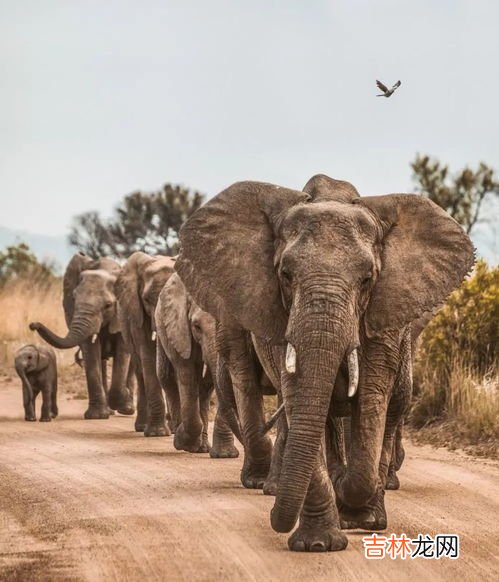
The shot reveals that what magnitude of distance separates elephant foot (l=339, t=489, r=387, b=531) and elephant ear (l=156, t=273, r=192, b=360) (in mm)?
5329

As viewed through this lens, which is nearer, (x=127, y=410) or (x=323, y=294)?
(x=323, y=294)

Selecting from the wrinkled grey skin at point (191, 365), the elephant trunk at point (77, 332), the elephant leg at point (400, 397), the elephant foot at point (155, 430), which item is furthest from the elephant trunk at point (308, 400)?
the elephant trunk at point (77, 332)

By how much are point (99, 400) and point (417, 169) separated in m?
19.3

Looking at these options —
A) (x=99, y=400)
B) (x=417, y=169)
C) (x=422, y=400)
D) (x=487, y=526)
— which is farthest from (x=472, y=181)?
(x=487, y=526)

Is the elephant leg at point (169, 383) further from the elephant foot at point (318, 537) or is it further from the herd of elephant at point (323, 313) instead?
the elephant foot at point (318, 537)

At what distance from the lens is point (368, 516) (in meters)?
9.55

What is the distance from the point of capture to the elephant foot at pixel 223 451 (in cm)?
1420

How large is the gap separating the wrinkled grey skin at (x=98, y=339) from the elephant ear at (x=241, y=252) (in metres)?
10.7

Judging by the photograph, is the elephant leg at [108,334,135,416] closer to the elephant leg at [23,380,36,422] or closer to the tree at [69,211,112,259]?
the elephant leg at [23,380,36,422]

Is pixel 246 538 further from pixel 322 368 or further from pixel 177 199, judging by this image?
pixel 177 199

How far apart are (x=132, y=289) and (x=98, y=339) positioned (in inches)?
143

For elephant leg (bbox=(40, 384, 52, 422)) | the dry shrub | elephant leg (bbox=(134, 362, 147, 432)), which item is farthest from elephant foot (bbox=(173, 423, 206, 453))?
the dry shrub

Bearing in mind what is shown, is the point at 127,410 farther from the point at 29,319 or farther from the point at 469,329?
the point at 29,319

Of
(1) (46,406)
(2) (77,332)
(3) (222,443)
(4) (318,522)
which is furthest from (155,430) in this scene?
(4) (318,522)
